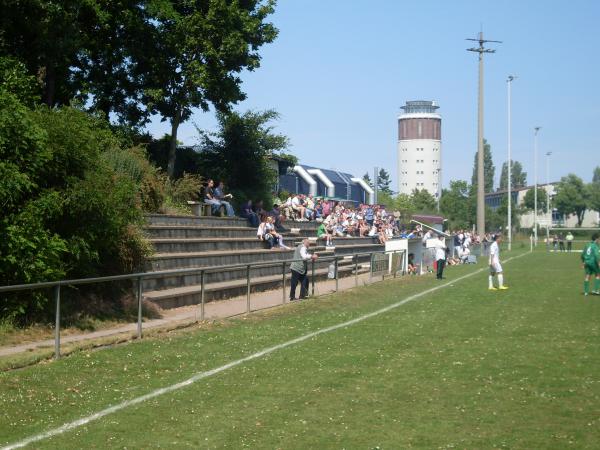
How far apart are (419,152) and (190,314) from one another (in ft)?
547

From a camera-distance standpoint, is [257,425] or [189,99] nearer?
[257,425]

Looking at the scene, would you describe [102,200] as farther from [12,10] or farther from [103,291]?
[12,10]

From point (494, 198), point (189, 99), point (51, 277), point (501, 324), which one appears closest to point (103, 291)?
point (51, 277)

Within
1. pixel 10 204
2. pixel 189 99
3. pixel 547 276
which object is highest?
pixel 189 99

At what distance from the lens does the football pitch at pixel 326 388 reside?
7.77 m

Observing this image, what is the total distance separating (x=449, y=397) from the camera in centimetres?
954

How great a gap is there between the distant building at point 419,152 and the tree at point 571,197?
25725 millimetres

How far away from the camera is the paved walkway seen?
13.5m

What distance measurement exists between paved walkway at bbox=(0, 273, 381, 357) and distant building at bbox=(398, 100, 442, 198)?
15618cm

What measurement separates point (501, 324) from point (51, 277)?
8.32m

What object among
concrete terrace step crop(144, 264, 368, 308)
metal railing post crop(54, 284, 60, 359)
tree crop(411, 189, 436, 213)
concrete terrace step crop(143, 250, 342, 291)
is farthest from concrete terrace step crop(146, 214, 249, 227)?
tree crop(411, 189, 436, 213)

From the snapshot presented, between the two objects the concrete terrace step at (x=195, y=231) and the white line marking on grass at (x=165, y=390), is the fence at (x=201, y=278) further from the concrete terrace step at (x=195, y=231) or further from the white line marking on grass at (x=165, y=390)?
the concrete terrace step at (x=195, y=231)

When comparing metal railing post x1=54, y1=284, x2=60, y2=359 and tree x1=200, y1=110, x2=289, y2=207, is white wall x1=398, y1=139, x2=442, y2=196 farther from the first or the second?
metal railing post x1=54, y1=284, x2=60, y2=359

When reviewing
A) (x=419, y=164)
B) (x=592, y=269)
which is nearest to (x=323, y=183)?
(x=592, y=269)
